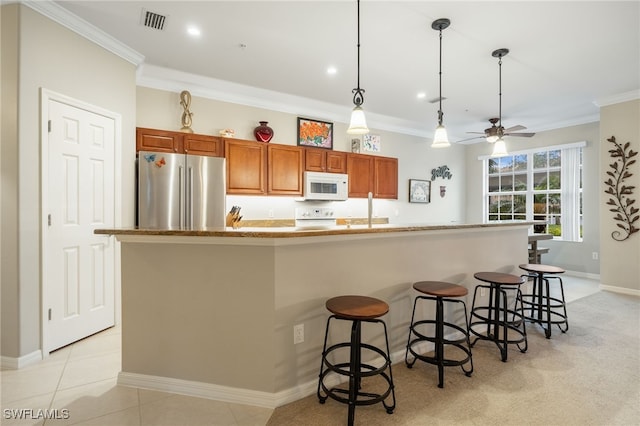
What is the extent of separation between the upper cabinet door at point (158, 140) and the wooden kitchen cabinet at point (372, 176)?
2763 mm

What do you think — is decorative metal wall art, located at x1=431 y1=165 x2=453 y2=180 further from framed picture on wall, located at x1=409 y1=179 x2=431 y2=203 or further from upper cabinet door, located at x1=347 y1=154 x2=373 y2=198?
upper cabinet door, located at x1=347 y1=154 x2=373 y2=198

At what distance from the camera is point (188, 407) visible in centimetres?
202

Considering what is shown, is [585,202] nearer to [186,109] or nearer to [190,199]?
[190,199]

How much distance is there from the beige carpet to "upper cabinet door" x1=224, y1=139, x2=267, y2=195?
3.01m

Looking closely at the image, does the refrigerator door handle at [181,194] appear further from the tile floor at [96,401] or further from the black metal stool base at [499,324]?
the black metal stool base at [499,324]

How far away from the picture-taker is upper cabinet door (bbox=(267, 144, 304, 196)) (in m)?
4.77

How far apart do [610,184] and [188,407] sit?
6.16m

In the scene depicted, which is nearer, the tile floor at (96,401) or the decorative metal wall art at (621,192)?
the tile floor at (96,401)

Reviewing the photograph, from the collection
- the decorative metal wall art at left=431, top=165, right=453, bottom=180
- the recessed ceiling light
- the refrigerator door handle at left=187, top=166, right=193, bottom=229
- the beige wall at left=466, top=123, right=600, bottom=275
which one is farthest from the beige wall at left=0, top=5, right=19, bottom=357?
the beige wall at left=466, top=123, right=600, bottom=275

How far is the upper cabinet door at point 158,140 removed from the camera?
3809 mm

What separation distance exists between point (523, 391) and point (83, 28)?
4.66 meters

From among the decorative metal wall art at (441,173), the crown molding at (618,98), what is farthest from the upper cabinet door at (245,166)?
the crown molding at (618,98)

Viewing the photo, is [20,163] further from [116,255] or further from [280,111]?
[280,111]

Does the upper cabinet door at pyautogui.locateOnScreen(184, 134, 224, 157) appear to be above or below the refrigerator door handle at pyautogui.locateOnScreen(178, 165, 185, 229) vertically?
above
